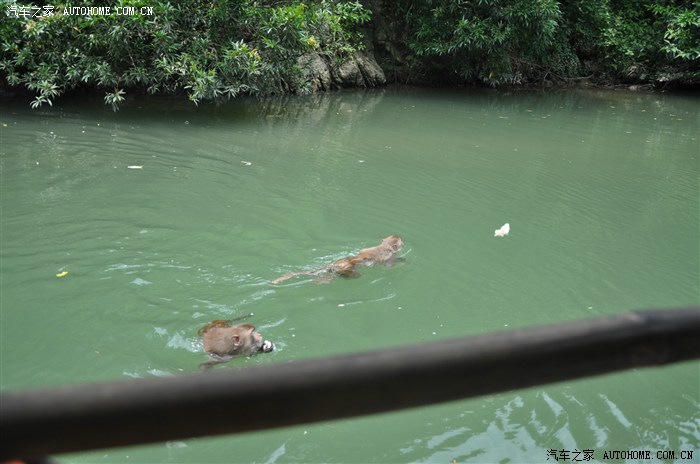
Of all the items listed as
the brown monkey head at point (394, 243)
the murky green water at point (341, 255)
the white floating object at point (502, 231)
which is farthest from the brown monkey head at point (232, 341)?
the white floating object at point (502, 231)

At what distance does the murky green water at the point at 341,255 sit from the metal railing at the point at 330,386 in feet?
7.75

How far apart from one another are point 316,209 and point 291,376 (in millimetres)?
6424

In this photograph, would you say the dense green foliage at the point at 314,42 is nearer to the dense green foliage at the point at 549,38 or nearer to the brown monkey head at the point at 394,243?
the dense green foliage at the point at 549,38

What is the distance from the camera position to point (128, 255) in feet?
18.9

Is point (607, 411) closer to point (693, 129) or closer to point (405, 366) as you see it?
point (405, 366)

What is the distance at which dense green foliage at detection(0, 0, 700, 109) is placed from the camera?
10.7 m

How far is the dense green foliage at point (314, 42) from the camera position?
10.7 metres

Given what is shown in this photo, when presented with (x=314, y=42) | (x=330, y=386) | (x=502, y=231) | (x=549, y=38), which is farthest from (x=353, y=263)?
(x=549, y=38)

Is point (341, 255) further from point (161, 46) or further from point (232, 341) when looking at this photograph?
point (161, 46)

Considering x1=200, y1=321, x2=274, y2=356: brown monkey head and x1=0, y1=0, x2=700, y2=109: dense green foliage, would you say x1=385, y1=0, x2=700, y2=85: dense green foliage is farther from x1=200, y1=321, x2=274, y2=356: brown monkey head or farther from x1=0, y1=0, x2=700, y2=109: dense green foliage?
x1=200, y1=321, x2=274, y2=356: brown monkey head

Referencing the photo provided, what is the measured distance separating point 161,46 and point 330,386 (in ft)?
36.2

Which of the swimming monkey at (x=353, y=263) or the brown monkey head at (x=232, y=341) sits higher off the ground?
the swimming monkey at (x=353, y=263)

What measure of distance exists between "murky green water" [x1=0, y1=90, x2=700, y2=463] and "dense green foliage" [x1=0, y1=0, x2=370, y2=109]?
2.41 feet

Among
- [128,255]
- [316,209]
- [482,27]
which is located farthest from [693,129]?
[128,255]
